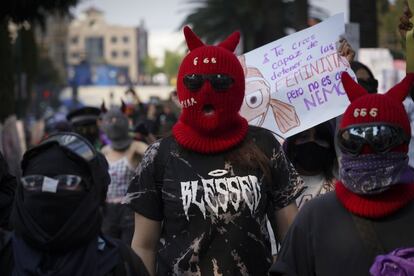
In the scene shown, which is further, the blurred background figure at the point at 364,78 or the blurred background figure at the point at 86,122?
the blurred background figure at the point at 86,122

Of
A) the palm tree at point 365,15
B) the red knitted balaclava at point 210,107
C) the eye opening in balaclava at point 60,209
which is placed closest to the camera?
the eye opening in balaclava at point 60,209

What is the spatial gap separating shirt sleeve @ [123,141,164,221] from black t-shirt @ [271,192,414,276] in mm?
943

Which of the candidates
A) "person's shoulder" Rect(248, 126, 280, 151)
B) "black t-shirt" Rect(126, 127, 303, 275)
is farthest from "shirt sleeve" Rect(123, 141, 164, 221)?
"person's shoulder" Rect(248, 126, 280, 151)

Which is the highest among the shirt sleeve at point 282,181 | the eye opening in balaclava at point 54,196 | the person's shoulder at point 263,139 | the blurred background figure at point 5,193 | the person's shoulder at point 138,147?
the eye opening in balaclava at point 54,196

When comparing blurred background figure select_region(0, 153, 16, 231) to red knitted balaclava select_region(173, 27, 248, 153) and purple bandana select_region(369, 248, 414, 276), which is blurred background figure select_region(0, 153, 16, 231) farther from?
purple bandana select_region(369, 248, 414, 276)

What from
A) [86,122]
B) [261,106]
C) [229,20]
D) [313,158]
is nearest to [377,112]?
[313,158]

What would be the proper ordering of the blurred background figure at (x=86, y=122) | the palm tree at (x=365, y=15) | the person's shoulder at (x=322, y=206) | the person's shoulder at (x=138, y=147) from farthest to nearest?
1. the palm tree at (x=365, y=15)
2. the blurred background figure at (x=86, y=122)
3. the person's shoulder at (x=138, y=147)
4. the person's shoulder at (x=322, y=206)

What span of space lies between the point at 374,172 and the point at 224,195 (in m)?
0.94

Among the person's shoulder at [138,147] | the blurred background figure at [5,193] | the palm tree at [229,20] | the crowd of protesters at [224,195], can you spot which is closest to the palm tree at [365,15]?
the person's shoulder at [138,147]

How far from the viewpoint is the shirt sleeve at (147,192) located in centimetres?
438

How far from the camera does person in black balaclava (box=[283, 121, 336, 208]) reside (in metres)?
5.22

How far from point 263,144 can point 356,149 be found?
92 centimetres

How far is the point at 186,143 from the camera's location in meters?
4.38

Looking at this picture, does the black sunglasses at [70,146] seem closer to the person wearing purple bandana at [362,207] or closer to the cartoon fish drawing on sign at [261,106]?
the person wearing purple bandana at [362,207]
